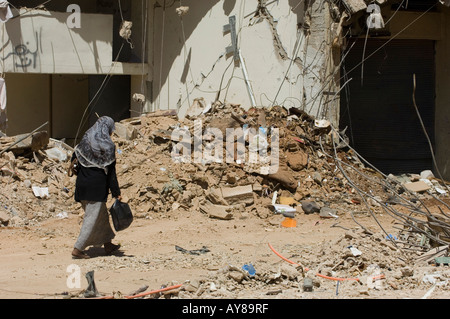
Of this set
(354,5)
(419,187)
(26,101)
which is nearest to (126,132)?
(354,5)

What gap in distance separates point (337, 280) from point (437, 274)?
86 cm

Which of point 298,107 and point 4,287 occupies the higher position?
point 298,107

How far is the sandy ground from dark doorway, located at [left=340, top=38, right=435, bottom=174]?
440cm

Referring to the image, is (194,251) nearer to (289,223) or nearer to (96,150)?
(96,150)

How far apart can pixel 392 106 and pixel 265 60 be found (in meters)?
3.43

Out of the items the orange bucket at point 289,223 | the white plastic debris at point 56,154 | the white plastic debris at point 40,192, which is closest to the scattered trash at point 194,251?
the orange bucket at point 289,223

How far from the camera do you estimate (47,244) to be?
325 inches

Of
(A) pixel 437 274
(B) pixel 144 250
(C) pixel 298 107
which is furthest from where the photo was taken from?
(C) pixel 298 107

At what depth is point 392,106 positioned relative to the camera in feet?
46.0

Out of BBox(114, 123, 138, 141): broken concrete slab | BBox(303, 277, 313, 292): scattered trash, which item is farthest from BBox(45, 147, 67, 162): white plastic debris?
BBox(303, 277, 313, 292): scattered trash

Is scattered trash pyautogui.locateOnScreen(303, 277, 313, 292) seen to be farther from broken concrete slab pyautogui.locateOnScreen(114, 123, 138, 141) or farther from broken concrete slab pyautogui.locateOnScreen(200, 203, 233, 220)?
broken concrete slab pyautogui.locateOnScreen(114, 123, 138, 141)

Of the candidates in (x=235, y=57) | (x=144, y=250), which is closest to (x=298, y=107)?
(x=235, y=57)

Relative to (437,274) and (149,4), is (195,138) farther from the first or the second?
(437,274)

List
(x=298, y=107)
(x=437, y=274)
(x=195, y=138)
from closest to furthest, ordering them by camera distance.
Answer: (x=437, y=274), (x=195, y=138), (x=298, y=107)
